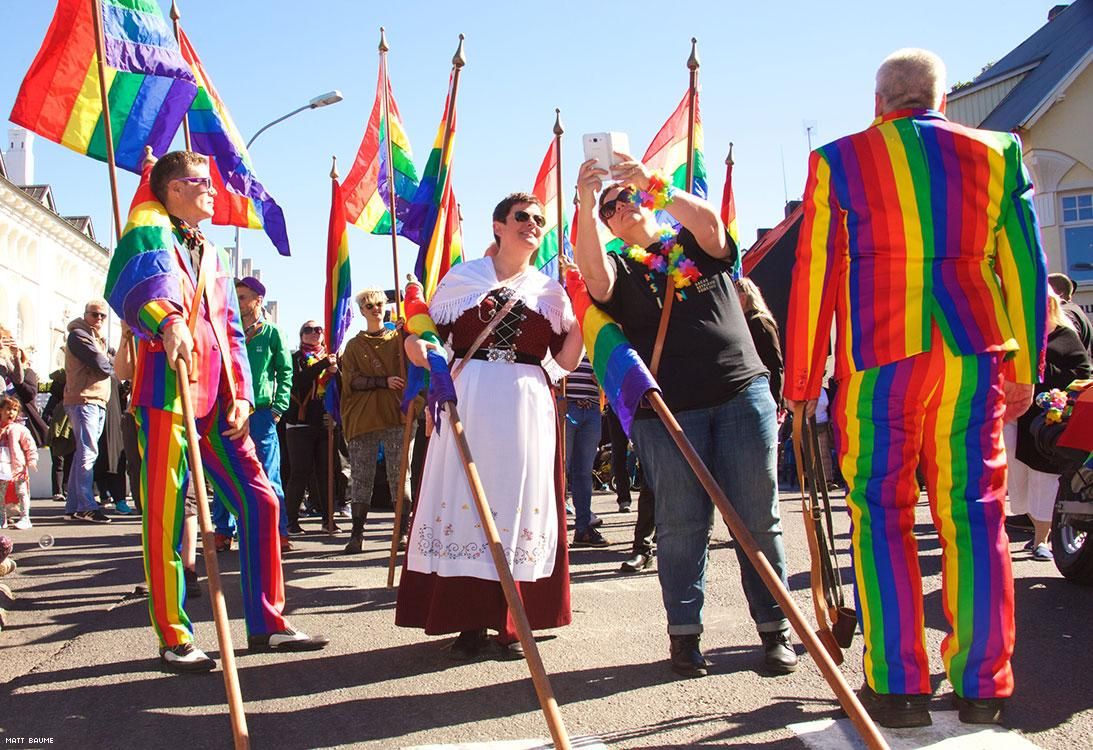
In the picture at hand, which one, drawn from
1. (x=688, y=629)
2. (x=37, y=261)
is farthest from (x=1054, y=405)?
(x=37, y=261)

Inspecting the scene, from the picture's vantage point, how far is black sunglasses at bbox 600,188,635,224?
416cm

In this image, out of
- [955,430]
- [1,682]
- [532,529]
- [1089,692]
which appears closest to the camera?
[955,430]

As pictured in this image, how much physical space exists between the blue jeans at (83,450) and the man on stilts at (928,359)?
8.73 m

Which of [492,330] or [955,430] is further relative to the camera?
[492,330]

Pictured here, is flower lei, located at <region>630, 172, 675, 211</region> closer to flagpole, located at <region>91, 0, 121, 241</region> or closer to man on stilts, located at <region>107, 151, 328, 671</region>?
man on stilts, located at <region>107, 151, 328, 671</region>

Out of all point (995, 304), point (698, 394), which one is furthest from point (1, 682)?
point (995, 304)

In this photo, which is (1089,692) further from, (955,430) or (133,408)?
(133,408)

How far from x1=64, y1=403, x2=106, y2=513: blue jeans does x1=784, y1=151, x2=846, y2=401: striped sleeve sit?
8.64 meters

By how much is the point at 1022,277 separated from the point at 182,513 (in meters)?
3.27

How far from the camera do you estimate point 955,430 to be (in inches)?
125

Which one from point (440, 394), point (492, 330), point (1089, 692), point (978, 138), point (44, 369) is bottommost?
point (1089, 692)

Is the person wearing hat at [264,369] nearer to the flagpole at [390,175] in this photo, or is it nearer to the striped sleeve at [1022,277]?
the flagpole at [390,175]

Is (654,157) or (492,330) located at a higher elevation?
(654,157)

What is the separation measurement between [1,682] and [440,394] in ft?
6.63
